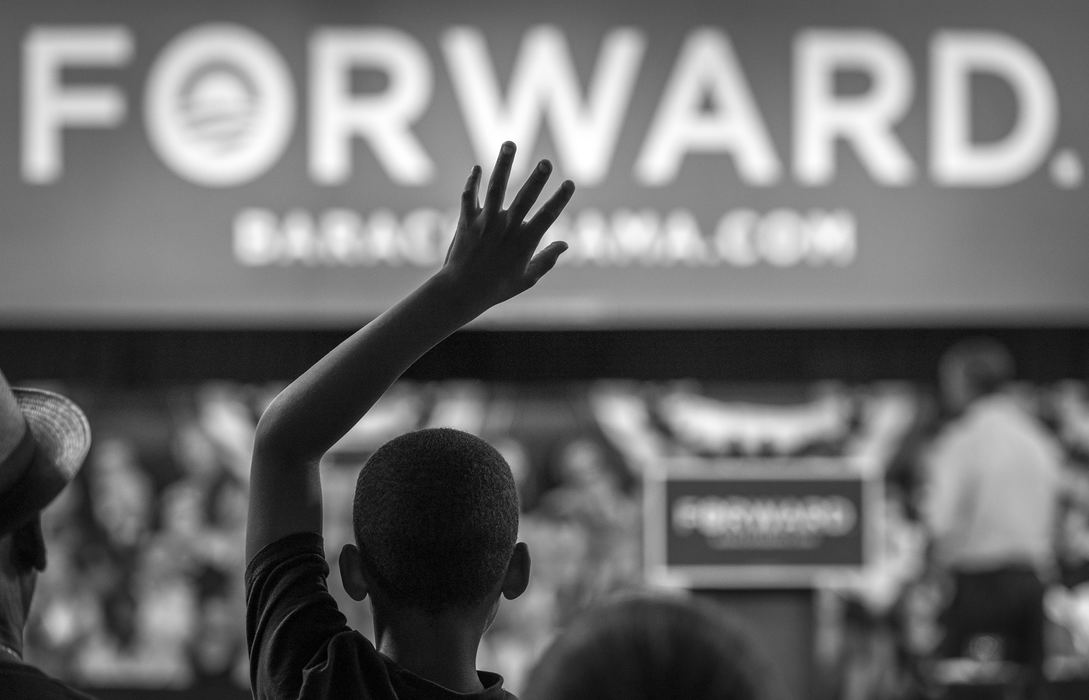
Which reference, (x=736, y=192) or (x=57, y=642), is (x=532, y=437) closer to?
(x=736, y=192)

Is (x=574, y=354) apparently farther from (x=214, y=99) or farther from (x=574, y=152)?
(x=214, y=99)

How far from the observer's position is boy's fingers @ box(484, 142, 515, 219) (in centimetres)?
101

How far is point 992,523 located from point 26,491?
4043 millimetres

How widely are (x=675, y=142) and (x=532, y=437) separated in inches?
66.5

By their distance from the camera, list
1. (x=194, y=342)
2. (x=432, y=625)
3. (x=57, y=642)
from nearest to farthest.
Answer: (x=432, y=625), (x=194, y=342), (x=57, y=642)

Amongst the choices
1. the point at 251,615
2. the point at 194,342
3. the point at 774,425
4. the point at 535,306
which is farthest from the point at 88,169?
the point at 251,615

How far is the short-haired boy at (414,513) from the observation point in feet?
3.55

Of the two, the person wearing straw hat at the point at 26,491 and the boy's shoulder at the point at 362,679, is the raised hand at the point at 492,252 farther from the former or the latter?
the person wearing straw hat at the point at 26,491

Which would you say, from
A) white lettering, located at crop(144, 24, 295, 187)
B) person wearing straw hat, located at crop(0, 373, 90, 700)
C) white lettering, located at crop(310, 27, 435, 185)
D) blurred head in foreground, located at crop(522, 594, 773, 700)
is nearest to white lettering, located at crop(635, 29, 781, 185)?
white lettering, located at crop(310, 27, 435, 185)

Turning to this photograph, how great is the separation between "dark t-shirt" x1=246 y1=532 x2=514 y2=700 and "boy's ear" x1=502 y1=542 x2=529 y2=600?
79 millimetres

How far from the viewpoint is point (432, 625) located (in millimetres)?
1123

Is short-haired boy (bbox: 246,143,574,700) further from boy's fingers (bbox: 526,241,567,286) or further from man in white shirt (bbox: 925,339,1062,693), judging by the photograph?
man in white shirt (bbox: 925,339,1062,693)

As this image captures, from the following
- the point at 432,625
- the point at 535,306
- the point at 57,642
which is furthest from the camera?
the point at 57,642

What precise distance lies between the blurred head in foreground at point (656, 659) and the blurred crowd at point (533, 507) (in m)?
4.89
